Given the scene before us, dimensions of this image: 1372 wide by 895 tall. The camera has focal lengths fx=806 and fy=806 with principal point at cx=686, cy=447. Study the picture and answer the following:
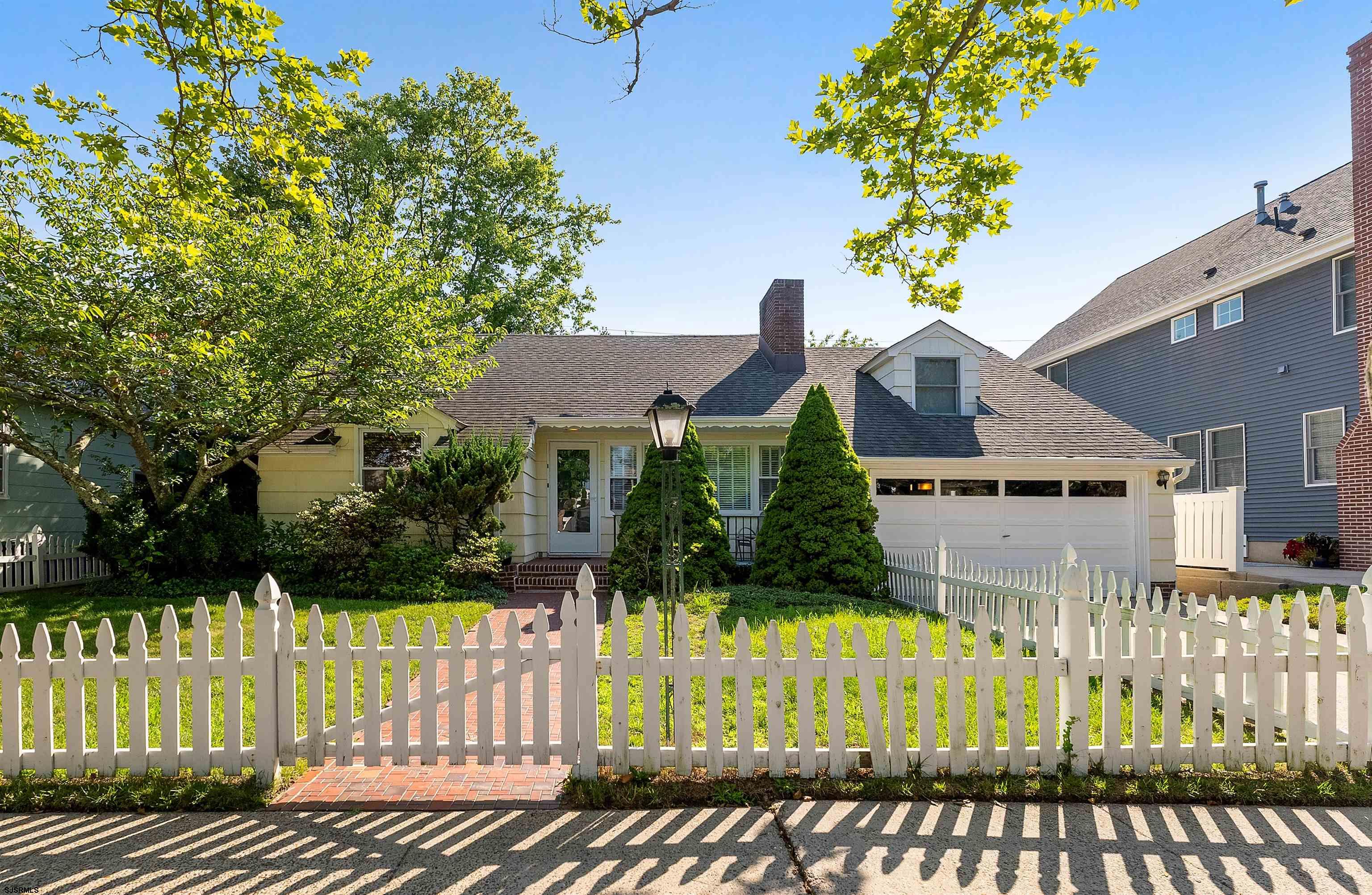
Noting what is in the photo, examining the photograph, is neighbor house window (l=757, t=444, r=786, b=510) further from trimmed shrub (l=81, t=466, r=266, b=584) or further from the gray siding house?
the gray siding house

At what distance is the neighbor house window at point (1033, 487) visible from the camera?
1445 centimetres

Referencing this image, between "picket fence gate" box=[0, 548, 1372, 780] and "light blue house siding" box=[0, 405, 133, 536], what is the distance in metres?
10.3

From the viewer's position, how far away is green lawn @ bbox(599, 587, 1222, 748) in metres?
5.26

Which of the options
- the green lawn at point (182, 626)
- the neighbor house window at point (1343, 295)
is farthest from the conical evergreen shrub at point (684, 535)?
the neighbor house window at point (1343, 295)

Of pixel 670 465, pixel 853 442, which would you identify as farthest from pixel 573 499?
pixel 670 465

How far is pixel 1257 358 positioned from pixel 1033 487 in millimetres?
6878

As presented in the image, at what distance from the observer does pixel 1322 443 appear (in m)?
15.9

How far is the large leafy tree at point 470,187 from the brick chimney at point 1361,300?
20.5 meters

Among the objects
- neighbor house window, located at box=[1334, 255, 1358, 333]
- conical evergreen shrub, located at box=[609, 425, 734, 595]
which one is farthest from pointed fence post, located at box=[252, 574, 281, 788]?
neighbor house window, located at box=[1334, 255, 1358, 333]

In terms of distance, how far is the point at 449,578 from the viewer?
11.9m

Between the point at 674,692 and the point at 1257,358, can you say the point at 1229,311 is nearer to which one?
the point at 1257,358

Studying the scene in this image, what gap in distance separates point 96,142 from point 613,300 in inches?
718

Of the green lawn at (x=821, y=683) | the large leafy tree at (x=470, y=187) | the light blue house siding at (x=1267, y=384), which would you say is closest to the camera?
the green lawn at (x=821, y=683)

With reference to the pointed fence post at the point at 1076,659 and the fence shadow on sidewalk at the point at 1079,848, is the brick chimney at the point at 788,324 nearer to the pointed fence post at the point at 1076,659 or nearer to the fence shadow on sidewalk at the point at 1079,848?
the pointed fence post at the point at 1076,659
